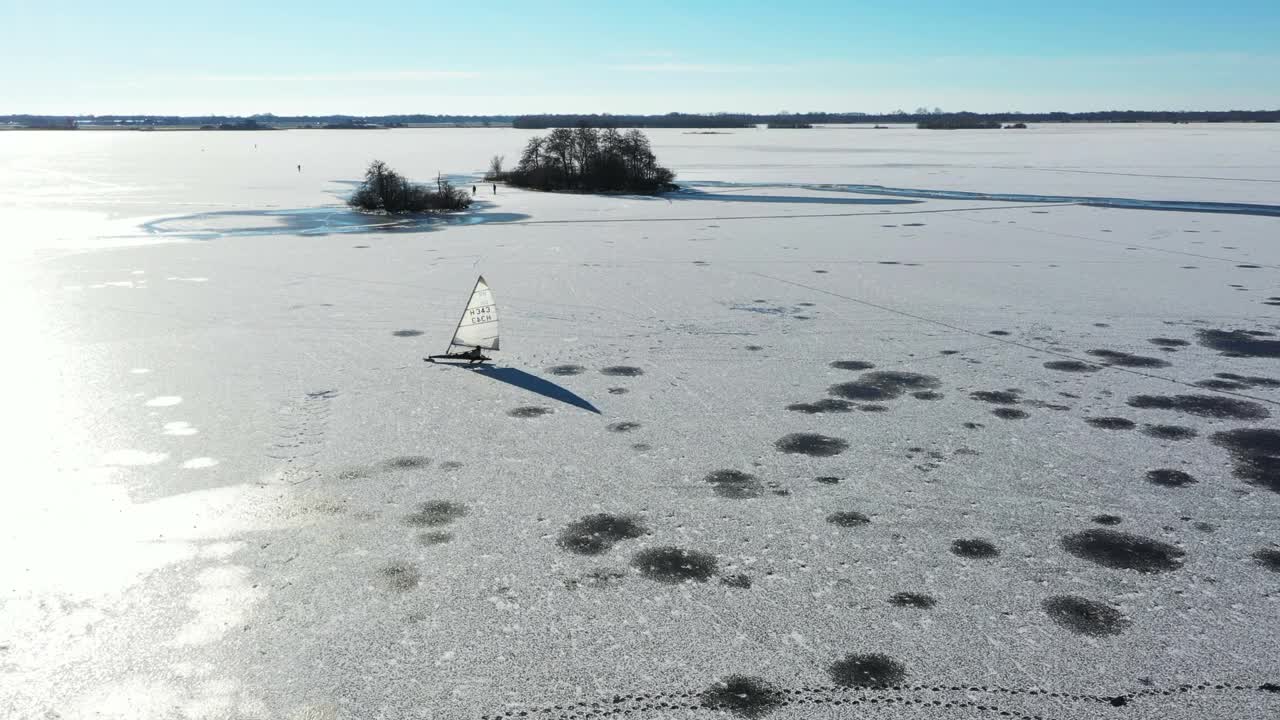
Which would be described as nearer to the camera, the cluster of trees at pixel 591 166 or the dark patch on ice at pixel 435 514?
the dark patch on ice at pixel 435 514

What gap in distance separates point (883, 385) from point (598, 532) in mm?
→ 5863

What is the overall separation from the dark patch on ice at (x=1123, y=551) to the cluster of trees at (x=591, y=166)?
43.9 metres

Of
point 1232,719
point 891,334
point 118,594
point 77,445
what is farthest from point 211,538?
point 891,334

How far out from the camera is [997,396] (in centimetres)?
1177

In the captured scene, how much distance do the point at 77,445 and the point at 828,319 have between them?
37.9 feet

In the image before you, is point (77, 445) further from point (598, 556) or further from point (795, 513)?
point (795, 513)

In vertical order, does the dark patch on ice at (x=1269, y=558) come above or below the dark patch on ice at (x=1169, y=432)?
below

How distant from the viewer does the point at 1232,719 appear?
5449 mm

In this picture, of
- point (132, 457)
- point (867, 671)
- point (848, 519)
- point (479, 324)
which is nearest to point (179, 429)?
point (132, 457)

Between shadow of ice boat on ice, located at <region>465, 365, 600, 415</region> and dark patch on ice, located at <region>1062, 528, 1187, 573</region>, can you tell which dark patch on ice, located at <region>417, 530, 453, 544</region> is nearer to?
shadow of ice boat on ice, located at <region>465, 365, 600, 415</region>

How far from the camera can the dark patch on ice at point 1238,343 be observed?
13914 millimetres

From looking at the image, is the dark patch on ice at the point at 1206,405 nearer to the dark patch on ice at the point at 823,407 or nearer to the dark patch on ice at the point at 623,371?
Answer: the dark patch on ice at the point at 823,407

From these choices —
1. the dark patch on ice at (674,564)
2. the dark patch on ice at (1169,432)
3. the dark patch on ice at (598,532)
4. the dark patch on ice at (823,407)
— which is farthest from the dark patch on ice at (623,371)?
the dark patch on ice at (1169,432)

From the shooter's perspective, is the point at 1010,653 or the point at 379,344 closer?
the point at 1010,653
